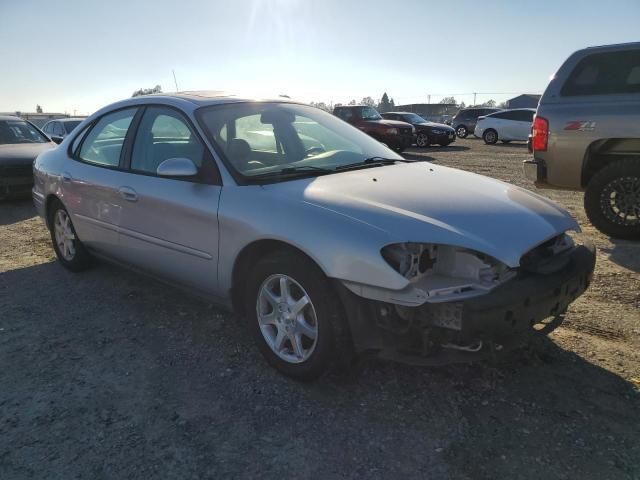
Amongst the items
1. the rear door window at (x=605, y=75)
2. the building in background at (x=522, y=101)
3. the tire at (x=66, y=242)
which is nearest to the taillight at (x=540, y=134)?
the rear door window at (x=605, y=75)

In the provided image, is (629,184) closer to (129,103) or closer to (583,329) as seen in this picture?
(583,329)

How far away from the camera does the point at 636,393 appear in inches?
106

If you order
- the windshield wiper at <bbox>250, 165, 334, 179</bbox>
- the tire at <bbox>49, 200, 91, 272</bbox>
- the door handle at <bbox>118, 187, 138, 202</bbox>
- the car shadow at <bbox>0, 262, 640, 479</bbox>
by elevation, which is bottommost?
the car shadow at <bbox>0, 262, 640, 479</bbox>

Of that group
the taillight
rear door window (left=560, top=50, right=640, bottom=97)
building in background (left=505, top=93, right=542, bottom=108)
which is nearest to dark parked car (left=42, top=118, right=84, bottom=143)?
the taillight

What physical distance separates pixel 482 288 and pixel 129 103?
10.3ft

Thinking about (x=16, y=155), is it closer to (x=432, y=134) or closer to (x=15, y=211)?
(x=15, y=211)

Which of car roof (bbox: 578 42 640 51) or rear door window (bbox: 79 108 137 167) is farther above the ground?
car roof (bbox: 578 42 640 51)

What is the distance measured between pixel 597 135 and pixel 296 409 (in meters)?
4.67

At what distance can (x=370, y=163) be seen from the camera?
11.6ft

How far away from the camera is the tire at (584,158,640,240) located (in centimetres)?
535

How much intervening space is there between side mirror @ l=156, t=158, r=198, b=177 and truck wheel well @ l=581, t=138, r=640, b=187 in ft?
14.7

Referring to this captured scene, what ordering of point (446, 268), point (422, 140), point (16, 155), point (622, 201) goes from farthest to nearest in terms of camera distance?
point (422, 140) < point (16, 155) < point (622, 201) < point (446, 268)

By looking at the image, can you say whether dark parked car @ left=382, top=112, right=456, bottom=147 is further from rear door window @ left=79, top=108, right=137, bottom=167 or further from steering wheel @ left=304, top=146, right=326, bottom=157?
steering wheel @ left=304, top=146, right=326, bottom=157

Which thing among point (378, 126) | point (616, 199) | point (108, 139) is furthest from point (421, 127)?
point (108, 139)
